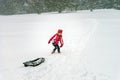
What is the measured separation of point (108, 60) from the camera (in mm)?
11547

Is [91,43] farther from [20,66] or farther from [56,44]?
[20,66]

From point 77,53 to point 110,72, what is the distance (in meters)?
3.29

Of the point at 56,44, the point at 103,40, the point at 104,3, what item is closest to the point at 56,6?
the point at 104,3

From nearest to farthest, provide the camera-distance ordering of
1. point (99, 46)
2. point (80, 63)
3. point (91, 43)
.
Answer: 1. point (80, 63)
2. point (99, 46)
3. point (91, 43)

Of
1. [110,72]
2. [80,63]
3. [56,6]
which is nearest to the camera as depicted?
[110,72]

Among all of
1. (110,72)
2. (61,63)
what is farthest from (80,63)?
(110,72)

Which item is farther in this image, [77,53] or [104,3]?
[104,3]

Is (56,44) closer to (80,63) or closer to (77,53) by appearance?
(77,53)

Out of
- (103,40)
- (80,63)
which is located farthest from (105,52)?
(103,40)

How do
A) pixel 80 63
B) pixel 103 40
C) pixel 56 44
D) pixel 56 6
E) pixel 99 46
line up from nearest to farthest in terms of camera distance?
pixel 80 63 < pixel 56 44 < pixel 99 46 < pixel 103 40 < pixel 56 6

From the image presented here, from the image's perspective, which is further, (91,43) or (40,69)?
(91,43)

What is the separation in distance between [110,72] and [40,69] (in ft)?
8.86

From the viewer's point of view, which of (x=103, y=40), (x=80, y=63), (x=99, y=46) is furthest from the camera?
(x=103, y=40)

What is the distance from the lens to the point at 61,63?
1132 cm
